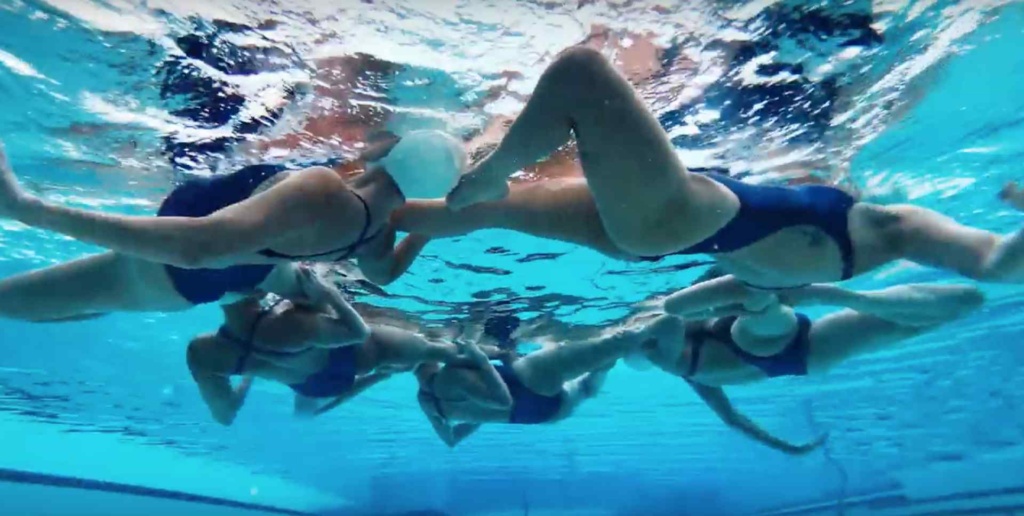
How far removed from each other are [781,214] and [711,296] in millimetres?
1715

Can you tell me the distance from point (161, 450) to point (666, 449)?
69.1ft

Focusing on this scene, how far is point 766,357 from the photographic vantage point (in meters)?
9.22

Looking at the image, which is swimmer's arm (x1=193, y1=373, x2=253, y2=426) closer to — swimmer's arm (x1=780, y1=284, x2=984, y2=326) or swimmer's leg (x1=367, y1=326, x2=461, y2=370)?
swimmer's leg (x1=367, y1=326, x2=461, y2=370)

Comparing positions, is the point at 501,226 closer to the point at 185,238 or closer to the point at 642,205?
the point at 642,205

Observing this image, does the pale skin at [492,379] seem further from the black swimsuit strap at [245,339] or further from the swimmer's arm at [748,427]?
the black swimsuit strap at [245,339]

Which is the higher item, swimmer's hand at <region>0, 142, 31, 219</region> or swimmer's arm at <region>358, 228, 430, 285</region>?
swimmer's hand at <region>0, 142, 31, 219</region>

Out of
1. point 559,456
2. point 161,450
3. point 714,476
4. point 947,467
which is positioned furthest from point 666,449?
point 161,450

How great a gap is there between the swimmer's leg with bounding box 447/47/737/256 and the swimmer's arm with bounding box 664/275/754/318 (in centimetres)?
189

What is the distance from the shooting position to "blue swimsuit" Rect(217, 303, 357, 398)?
8.14 m

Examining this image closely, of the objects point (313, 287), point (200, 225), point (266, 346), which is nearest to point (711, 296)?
point (313, 287)

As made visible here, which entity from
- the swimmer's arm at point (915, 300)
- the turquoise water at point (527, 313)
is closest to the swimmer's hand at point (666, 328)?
the turquoise water at point (527, 313)

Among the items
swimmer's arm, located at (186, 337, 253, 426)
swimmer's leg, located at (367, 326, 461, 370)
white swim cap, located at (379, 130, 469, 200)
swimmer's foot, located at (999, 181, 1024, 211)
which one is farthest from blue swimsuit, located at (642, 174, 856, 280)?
swimmer's arm, located at (186, 337, 253, 426)

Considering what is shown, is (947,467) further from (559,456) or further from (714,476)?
(559,456)

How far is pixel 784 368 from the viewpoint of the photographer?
368 inches
